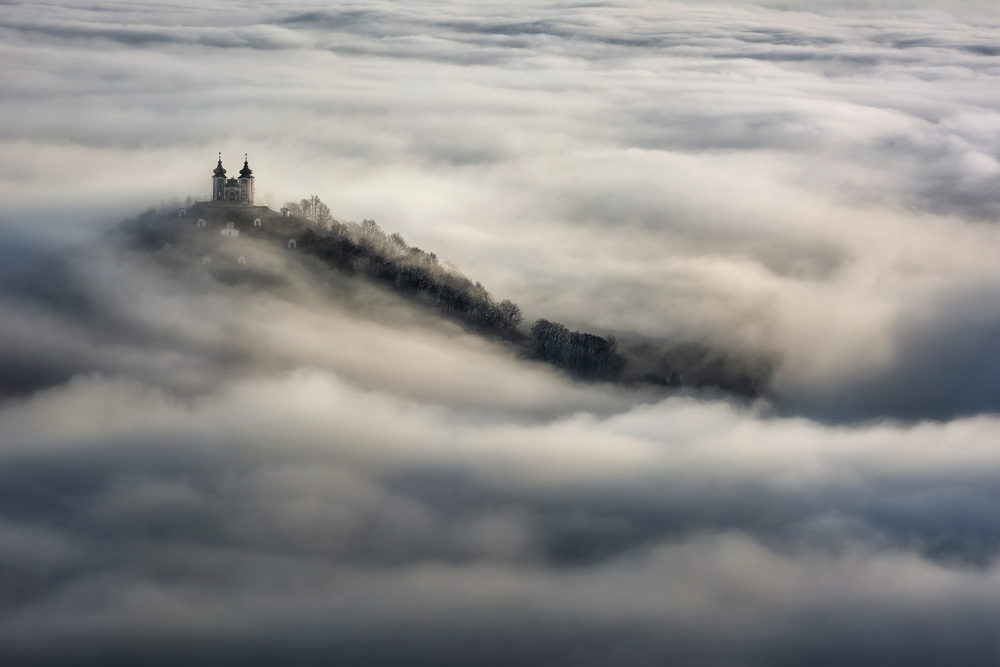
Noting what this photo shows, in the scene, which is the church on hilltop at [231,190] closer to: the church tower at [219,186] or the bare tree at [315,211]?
the church tower at [219,186]

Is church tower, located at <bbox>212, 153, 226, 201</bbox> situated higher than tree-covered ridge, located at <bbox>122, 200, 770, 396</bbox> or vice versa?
church tower, located at <bbox>212, 153, 226, 201</bbox>

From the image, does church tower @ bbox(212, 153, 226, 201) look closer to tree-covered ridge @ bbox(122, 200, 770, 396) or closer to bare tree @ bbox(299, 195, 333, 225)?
tree-covered ridge @ bbox(122, 200, 770, 396)

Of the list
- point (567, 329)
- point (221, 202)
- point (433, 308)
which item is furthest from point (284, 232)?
point (567, 329)

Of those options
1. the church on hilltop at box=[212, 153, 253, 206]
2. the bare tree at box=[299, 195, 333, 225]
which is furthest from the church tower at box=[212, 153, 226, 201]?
the bare tree at box=[299, 195, 333, 225]

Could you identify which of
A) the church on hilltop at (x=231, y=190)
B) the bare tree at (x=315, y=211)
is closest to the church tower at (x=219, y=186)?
Result: the church on hilltop at (x=231, y=190)

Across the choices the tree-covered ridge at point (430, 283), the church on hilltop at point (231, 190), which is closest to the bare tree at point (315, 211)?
the tree-covered ridge at point (430, 283)

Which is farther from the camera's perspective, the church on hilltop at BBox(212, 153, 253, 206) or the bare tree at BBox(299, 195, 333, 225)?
the bare tree at BBox(299, 195, 333, 225)

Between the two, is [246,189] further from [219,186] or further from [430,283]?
[430,283]

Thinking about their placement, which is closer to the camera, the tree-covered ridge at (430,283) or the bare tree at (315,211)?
the tree-covered ridge at (430,283)

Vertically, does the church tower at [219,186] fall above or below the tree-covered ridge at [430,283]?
above

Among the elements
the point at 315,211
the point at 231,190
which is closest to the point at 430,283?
the point at 315,211

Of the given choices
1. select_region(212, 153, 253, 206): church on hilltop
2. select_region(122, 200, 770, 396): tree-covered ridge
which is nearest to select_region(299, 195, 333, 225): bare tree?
select_region(122, 200, 770, 396): tree-covered ridge
